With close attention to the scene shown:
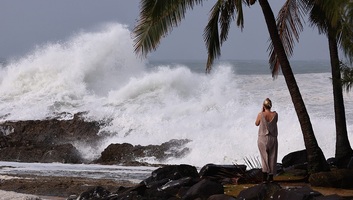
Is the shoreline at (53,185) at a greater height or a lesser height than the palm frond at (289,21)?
lesser

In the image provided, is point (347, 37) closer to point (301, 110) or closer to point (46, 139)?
point (301, 110)

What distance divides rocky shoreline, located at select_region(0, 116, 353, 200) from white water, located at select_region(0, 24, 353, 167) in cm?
100

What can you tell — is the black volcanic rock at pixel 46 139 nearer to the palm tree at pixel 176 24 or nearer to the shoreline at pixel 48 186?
the shoreline at pixel 48 186

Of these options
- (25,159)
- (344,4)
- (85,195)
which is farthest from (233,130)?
(344,4)

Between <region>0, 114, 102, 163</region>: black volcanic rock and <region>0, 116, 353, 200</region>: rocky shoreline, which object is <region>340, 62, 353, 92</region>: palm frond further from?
<region>0, 114, 102, 163</region>: black volcanic rock

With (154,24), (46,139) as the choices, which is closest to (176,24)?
(154,24)

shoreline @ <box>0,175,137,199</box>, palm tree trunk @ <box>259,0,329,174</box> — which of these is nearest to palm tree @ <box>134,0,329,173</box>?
palm tree trunk @ <box>259,0,329,174</box>

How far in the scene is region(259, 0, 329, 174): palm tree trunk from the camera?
1342cm

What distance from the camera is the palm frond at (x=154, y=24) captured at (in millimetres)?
13500

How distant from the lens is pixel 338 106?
598 inches

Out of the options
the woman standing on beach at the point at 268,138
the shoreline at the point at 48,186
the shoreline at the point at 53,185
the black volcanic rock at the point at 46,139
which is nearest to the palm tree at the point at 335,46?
the woman standing on beach at the point at 268,138

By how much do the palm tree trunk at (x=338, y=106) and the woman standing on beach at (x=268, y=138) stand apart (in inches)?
87.8

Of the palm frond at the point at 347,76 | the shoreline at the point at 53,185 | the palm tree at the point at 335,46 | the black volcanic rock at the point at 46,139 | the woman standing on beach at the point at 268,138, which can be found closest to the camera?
the woman standing on beach at the point at 268,138

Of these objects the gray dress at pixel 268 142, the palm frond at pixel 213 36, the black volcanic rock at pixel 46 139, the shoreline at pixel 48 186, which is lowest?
the shoreline at pixel 48 186
